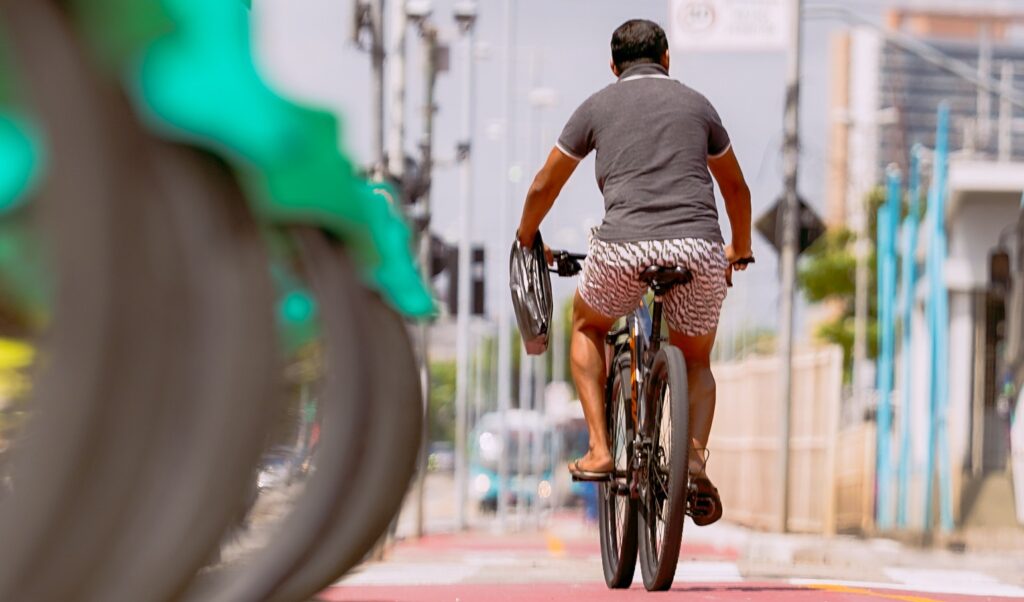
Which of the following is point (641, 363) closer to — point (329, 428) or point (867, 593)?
point (867, 593)

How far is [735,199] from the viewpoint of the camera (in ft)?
21.5

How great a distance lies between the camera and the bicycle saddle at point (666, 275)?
6.10 m

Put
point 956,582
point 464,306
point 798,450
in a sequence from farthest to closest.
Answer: point 464,306 < point 798,450 < point 956,582

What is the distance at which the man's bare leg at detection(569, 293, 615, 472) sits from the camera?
666 cm

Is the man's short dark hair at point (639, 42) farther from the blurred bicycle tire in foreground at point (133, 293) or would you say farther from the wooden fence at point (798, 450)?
the wooden fence at point (798, 450)

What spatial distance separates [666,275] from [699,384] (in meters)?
0.39

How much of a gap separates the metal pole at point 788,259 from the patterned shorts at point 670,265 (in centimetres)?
1400

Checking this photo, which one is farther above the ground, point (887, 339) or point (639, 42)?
point (639, 42)

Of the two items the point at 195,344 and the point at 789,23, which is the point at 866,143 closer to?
the point at 789,23

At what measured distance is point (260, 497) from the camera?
3.05m

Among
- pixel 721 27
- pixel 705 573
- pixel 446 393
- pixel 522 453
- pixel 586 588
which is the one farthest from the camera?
pixel 446 393

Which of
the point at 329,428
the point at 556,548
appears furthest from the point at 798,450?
the point at 329,428

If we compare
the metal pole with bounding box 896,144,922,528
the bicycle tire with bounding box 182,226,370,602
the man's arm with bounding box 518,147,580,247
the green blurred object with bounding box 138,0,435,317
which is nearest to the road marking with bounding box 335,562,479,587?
the man's arm with bounding box 518,147,580,247

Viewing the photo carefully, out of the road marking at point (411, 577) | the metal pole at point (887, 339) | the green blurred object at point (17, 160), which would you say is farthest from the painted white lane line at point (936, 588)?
the metal pole at point (887, 339)
